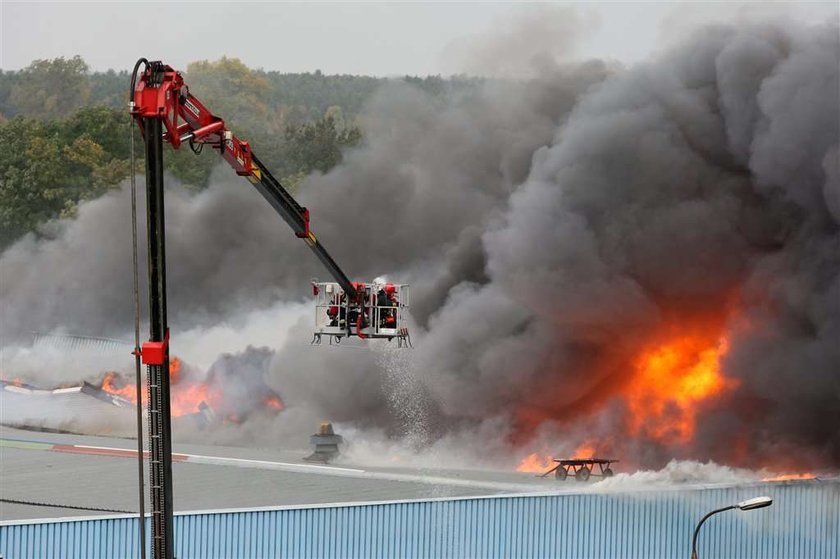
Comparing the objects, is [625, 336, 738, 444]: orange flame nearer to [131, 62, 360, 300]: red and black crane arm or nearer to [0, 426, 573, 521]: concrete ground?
[0, 426, 573, 521]: concrete ground

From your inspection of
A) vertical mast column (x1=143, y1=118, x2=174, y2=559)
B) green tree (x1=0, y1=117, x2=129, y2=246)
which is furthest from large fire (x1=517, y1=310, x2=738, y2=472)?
green tree (x1=0, y1=117, x2=129, y2=246)

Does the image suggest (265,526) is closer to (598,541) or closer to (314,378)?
(598,541)

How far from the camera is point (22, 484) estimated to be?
3541 centimetres

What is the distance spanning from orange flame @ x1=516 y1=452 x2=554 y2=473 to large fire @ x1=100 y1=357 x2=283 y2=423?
11311 millimetres

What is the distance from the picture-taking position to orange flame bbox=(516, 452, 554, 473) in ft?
127

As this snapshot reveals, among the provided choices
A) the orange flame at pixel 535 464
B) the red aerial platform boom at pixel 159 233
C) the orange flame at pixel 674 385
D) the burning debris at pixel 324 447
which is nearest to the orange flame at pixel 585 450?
the orange flame at pixel 535 464

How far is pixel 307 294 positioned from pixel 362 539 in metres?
33.7

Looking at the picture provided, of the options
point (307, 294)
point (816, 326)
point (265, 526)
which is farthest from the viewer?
point (307, 294)

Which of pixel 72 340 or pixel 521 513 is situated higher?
pixel 72 340

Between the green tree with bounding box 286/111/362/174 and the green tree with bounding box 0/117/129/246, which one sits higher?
the green tree with bounding box 286/111/362/174

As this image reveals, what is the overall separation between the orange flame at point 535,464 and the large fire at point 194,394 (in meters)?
11.3

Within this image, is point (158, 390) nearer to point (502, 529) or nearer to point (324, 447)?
point (502, 529)

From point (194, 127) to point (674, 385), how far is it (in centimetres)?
1911

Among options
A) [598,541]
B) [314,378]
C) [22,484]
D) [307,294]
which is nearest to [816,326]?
[598,541]
